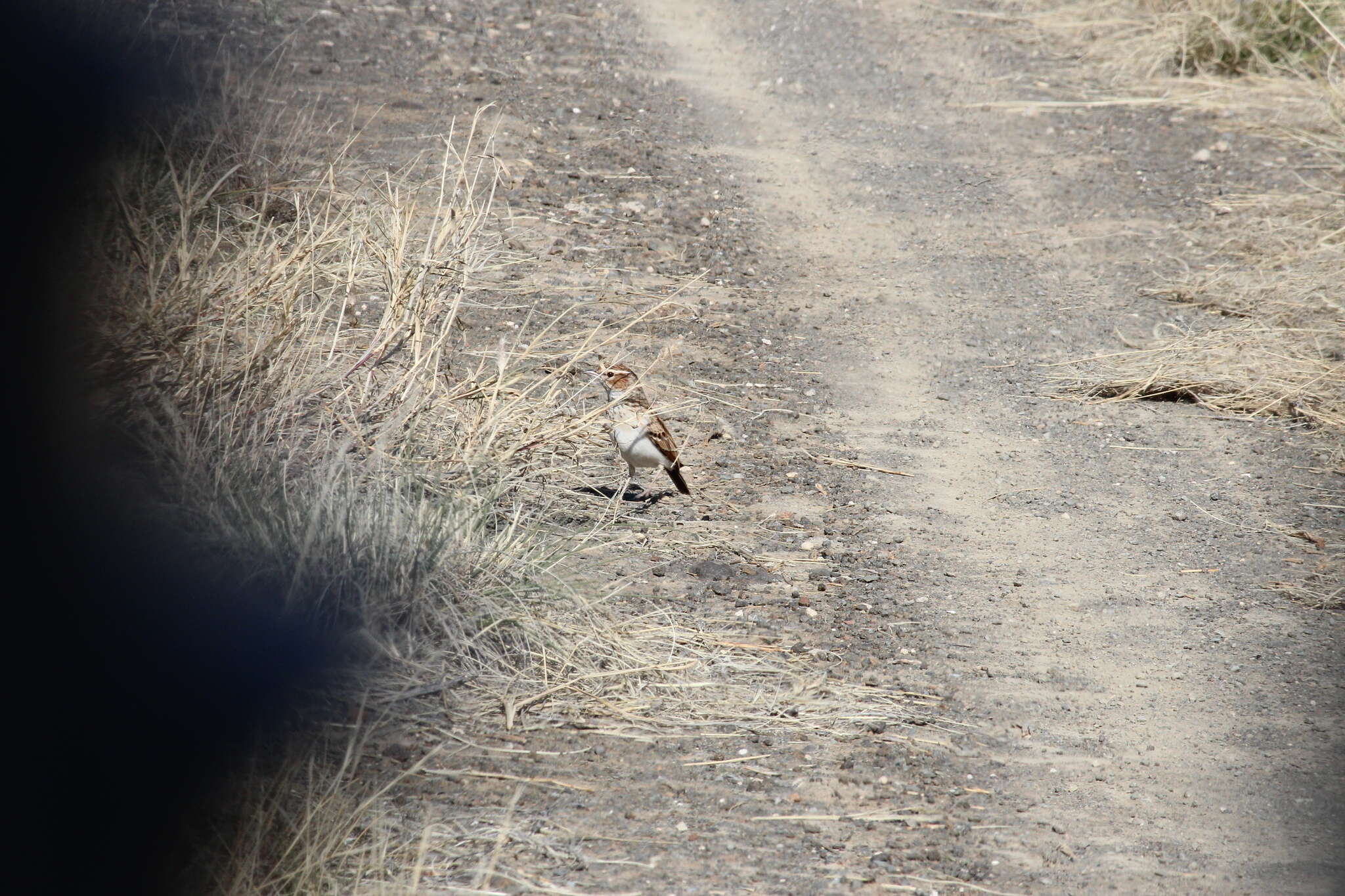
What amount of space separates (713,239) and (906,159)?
2508 millimetres

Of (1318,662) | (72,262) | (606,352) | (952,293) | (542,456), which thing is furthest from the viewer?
(952,293)

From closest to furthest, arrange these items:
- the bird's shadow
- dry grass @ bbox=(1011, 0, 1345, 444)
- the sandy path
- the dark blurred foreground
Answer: the dark blurred foreground
the sandy path
the bird's shadow
dry grass @ bbox=(1011, 0, 1345, 444)

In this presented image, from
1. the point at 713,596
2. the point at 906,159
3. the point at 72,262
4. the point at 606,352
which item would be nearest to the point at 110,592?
the point at 72,262

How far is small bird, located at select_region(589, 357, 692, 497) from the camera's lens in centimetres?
446

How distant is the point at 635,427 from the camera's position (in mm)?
4449

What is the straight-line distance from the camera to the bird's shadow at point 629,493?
4.75 m

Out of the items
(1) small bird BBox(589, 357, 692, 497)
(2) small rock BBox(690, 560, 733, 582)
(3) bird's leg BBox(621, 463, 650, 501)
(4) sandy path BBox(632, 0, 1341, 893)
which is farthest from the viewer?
(3) bird's leg BBox(621, 463, 650, 501)

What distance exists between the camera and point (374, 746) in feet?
10.2

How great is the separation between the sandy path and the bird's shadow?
33.8 inches

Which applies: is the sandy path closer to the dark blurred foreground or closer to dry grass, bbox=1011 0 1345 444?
dry grass, bbox=1011 0 1345 444

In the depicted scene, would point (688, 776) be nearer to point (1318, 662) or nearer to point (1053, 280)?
point (1318, 662)

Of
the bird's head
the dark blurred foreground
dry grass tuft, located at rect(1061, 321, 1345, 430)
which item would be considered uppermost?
the dark blurred foreground

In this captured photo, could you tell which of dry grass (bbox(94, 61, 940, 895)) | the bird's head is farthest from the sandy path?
the bird's head

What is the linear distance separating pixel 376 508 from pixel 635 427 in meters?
1.17
